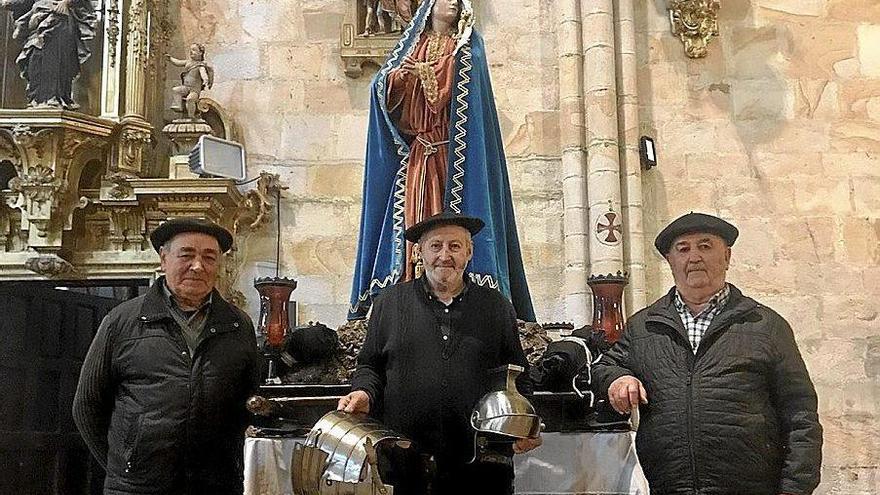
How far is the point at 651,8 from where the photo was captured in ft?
22.3

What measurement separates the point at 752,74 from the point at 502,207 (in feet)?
10.7

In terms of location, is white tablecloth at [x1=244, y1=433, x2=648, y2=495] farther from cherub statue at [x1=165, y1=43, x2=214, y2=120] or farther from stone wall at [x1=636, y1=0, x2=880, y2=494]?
cherub statue at [x1=165, y1=43, x2=214, y2=120]

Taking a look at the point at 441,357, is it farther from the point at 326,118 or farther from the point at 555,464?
the point at 326,118

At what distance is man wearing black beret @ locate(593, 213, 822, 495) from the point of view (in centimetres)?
259

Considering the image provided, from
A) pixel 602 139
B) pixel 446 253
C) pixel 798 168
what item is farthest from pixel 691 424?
pixel 798 168

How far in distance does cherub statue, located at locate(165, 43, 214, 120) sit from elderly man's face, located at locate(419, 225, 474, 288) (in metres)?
3.79

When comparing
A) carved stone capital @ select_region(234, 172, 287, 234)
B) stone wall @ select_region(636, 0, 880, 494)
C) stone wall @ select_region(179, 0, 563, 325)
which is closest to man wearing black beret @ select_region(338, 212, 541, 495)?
stone wall @ select_region(179, 0, 563, 325)

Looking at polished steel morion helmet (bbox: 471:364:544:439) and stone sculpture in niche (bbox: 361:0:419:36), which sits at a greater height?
stone sculpture in niche (bbox: 361:0:419:36)

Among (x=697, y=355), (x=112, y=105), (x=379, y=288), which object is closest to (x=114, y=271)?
(x=112, y=105)

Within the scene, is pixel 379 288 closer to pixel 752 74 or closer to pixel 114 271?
pixel 114 271

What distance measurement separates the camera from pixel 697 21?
6.63 metres

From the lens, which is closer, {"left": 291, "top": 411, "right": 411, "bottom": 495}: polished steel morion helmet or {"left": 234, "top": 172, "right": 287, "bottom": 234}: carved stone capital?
{"left": 291, "top": 411, "right": 411, "bottom": 495}: polished steel morion helmet

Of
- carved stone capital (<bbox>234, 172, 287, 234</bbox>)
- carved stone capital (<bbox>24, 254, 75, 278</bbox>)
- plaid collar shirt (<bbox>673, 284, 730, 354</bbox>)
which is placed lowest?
plaid collar shirt (<bbox>673, 284, 730, 354</bbox>)

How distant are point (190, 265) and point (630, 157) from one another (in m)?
4.00
